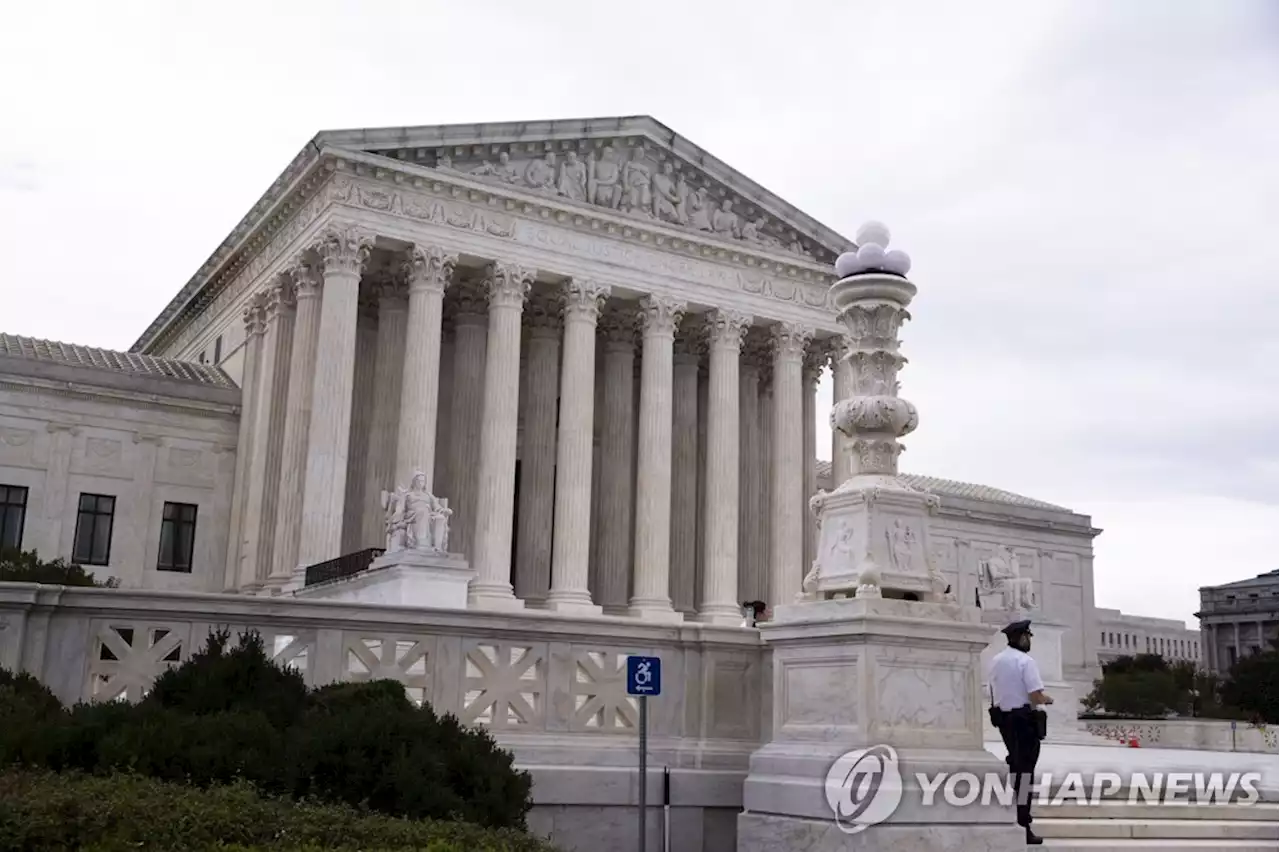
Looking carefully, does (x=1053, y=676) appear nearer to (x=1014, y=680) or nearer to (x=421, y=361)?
(x=421, y=361)

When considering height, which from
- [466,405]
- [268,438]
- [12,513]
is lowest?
[12,513]

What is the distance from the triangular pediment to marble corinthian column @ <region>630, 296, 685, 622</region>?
3.59m

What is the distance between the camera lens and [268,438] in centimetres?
4128

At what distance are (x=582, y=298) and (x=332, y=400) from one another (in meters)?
9.30

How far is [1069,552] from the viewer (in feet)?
253

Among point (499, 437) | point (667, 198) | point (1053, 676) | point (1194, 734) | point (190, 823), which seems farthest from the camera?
point (667, 198)

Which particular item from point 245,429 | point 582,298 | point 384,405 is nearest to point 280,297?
point 384,405

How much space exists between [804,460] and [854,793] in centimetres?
3890

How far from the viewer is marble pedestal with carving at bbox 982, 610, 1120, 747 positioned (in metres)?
30.1

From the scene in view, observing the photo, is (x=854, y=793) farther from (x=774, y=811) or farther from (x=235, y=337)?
(x=235, y=337)

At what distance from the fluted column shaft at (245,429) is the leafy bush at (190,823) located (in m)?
36.1

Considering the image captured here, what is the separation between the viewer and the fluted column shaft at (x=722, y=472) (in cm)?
4312

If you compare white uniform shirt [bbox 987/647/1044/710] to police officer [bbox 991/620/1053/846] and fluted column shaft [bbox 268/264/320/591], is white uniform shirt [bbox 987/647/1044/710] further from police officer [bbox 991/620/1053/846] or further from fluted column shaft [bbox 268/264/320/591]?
fluted column shaft [bbox 268/264/320/591]

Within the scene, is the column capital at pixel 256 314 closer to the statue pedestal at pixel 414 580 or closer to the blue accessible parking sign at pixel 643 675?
the statue pedestal at pixel 414 580
